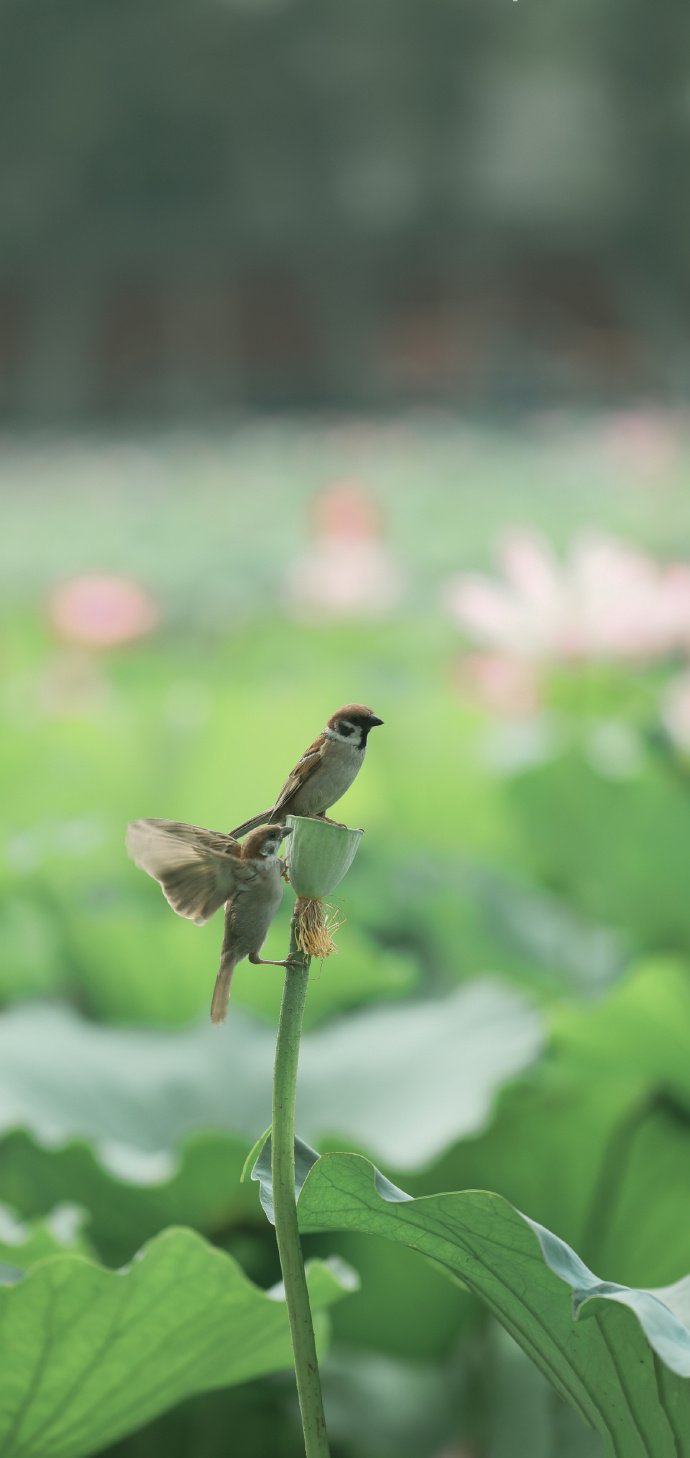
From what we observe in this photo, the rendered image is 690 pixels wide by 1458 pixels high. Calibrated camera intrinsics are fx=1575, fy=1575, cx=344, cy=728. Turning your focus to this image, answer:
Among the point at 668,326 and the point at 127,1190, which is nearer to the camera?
the point at 127,1190

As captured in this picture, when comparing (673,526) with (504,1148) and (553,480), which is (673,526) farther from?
(504,1148)

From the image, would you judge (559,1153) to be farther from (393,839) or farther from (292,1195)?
(393,839)

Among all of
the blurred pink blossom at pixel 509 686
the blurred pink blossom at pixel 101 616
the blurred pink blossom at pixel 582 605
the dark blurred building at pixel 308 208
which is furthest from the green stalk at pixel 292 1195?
the dark blurred building at pixel 308 208

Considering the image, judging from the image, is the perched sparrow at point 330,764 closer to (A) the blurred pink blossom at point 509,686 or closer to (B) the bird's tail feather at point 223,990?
(B) the bird's tail feather at point 223,990

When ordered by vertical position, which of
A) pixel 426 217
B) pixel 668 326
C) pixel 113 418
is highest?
pixel 426 217

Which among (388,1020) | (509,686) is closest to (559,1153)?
(388,1020)

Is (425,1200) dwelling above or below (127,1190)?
above

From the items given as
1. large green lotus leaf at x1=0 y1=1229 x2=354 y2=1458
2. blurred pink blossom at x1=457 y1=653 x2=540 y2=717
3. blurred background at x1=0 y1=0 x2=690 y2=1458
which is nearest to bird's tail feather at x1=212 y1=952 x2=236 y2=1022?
large green lotus leaf at x1=0 y1=1229 x2=354 y2=1458

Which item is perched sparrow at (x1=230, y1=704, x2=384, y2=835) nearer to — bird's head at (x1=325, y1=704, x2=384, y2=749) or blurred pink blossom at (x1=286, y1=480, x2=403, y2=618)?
bird's head at (x1=325, y1=704, x2=384, y2=749)

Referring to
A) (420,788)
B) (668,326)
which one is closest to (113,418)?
(668,326)
